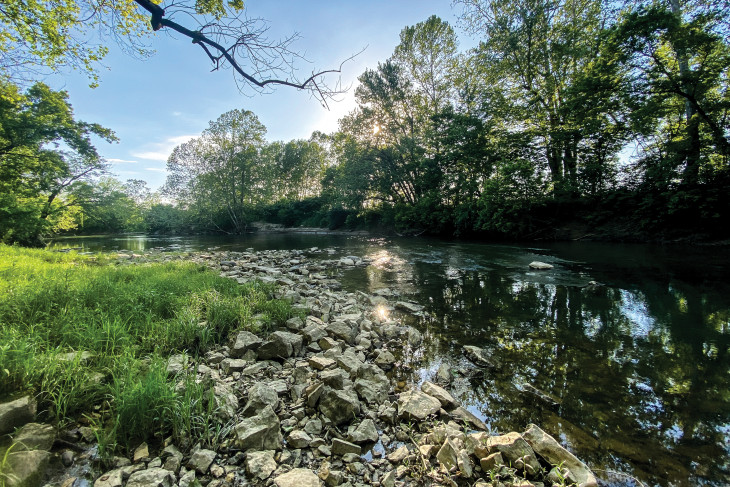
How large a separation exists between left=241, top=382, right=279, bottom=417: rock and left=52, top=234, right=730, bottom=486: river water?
1718 millimetres

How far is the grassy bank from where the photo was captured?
2.05m

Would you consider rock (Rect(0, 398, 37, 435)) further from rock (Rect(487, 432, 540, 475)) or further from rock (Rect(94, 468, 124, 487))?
rock (Rect(487, 432, 540, 475))

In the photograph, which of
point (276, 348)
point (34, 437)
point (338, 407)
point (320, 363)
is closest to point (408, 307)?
point (320, 363)

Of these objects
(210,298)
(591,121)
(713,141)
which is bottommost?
(210,298)

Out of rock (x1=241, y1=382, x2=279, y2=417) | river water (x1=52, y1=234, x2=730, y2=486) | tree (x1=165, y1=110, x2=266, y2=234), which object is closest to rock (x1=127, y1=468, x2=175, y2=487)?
rock (x1=241, y1=382, x2=279, y2=417)

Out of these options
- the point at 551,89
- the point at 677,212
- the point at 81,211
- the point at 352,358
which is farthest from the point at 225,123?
the point at 677,212

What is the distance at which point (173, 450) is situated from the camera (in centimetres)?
187

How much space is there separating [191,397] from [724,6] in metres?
22.0

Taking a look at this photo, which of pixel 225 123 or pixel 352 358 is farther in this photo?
pixel 225 123

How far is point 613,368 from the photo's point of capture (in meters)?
3.54

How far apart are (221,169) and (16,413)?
41737 millimetres

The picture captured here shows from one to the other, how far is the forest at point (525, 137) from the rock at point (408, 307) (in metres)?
11.3

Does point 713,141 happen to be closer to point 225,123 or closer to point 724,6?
point 724,6

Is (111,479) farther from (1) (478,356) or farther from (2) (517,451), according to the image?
(1) (478,356)
